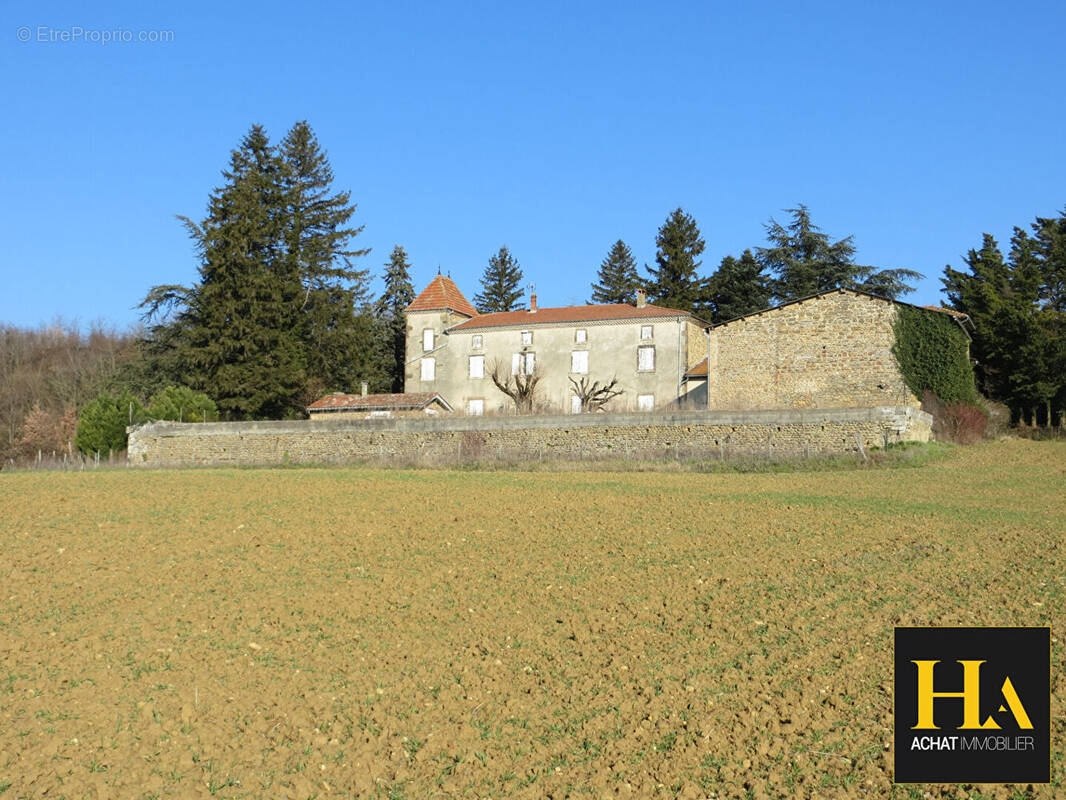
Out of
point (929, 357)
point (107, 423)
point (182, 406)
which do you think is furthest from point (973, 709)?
point (182, 406)

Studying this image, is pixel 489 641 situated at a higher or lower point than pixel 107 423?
lower

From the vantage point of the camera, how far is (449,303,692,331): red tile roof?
46.5 m

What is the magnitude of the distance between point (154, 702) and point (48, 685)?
49.2 inches

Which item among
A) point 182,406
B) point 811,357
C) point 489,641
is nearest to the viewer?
point 489,641

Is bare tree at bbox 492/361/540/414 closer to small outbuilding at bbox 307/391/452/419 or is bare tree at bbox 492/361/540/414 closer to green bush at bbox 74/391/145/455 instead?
small outbuilding at bbox 307/391/452/419

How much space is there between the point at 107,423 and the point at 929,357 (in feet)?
102

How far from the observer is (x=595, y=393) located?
148 ft

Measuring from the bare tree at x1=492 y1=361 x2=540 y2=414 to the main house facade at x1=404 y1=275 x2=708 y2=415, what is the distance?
0.39ft

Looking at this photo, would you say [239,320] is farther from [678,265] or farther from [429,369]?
[678,265]

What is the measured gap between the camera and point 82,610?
37.9ft

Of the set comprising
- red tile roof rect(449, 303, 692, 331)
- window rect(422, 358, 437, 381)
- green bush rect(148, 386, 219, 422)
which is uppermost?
red tile roof rect(449, 303, 692, 331)

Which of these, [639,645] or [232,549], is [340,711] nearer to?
[639,645]

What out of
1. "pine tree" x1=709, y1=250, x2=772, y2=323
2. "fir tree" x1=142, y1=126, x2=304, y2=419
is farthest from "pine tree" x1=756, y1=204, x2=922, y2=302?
"fir tree" x1=142, y1=126, x2=304, y2=419

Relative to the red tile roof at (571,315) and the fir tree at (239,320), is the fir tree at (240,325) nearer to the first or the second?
the fir tree at (239,320)
